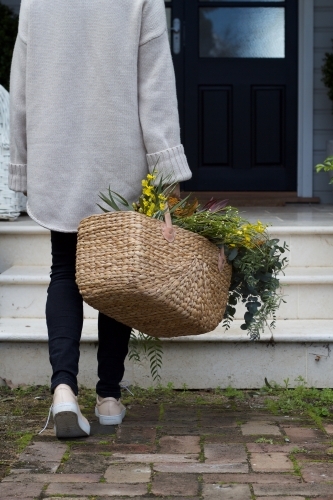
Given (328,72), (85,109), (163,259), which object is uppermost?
(328,72)

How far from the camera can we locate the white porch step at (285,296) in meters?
3.78

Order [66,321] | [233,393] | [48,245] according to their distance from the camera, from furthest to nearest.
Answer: [48,245] < [233,393] < [66,321]

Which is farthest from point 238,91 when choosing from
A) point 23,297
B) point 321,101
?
point 23,297

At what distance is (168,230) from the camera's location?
8.34 ft

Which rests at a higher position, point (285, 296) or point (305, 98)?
point (305, 98)

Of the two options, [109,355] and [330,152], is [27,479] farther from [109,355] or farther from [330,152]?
[330,152]

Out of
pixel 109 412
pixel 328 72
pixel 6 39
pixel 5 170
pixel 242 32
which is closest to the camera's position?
pixel 109 412

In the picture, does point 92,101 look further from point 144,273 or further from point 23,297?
point 23,297

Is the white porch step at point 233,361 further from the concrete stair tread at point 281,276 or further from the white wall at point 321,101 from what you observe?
the white wall at point 321,101

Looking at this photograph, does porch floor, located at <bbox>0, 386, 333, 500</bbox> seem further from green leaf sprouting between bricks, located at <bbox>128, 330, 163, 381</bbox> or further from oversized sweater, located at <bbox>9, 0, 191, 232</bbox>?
oversized sweater, located at <bbox>9, 0, 191, 232</bbox>

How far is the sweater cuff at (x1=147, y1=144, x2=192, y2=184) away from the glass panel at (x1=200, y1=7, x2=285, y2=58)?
157 inches

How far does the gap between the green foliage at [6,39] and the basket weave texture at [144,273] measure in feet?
12.5

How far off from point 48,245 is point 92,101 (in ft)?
5.28

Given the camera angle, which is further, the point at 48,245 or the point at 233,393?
the point at 48,245
